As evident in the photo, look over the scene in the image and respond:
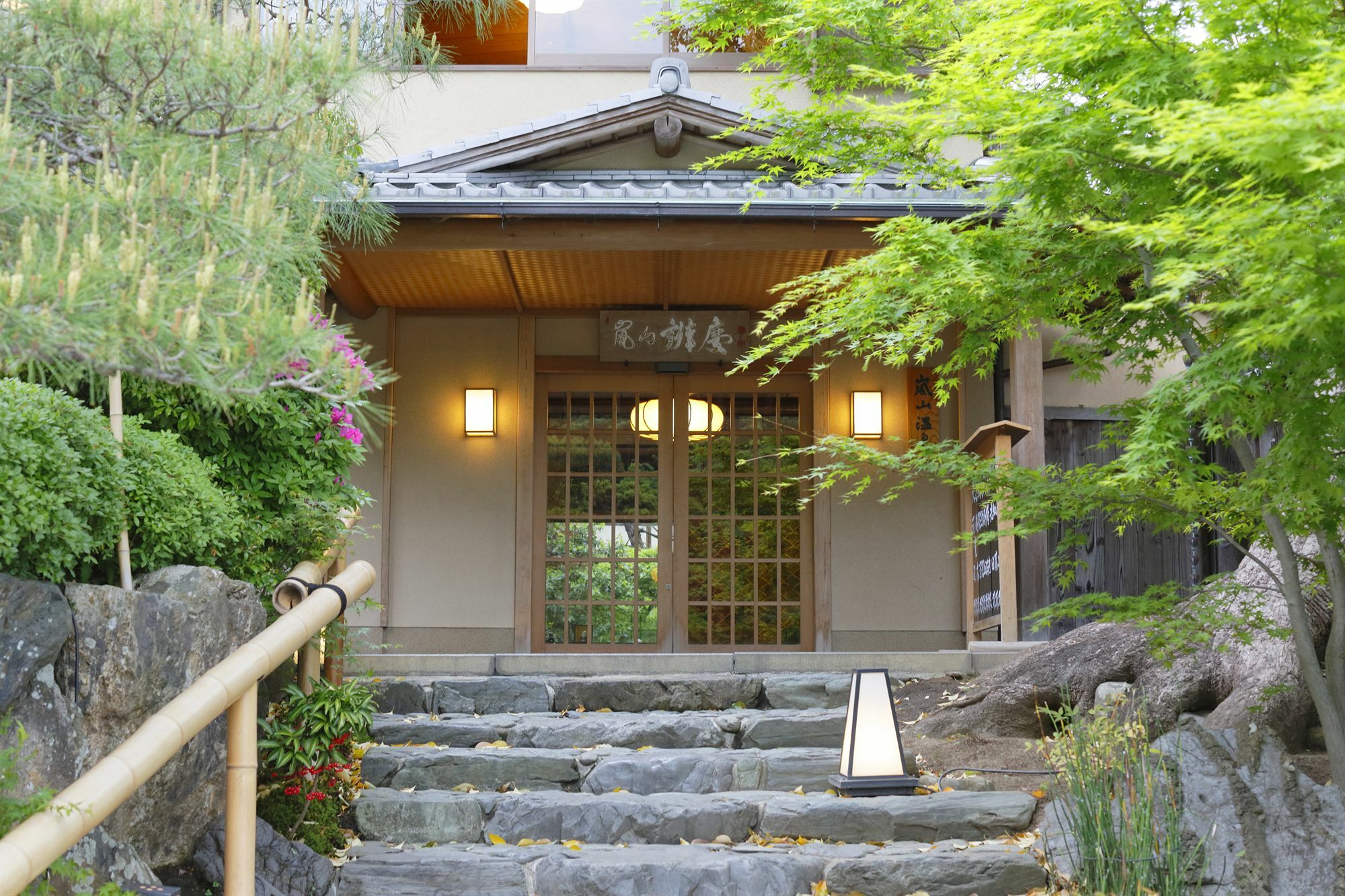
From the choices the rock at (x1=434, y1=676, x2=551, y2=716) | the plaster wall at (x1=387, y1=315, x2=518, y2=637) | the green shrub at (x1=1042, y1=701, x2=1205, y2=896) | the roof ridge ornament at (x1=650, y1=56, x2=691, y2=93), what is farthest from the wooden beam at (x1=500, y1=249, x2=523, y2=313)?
the green shrub at (x1=1042, y1=701, x2=1205, y2=896)

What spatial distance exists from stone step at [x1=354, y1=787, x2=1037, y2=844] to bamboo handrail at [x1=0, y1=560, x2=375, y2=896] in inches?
46.6

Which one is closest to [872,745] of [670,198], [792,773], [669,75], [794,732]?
[792,773]

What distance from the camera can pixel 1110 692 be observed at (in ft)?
18.7

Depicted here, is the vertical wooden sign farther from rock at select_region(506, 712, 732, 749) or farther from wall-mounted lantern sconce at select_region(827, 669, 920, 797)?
rock at select_region(506, 712, 732, 749)

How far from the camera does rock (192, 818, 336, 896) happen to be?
387cm

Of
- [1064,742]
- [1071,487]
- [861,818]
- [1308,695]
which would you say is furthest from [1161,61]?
[1308,695]

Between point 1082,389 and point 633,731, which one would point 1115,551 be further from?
point 633,731

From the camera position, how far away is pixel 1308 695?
5258 mm

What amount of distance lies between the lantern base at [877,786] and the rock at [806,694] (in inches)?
57.4

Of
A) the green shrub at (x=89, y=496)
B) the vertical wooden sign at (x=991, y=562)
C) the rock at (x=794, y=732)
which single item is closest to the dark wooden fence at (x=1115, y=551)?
the vertical wooden sign at (x=991, y=562)

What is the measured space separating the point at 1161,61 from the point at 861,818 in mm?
2996

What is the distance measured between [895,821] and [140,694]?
9.39 feet

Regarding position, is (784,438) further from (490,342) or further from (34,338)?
(34,338)

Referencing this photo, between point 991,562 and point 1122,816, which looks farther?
point 991,562
